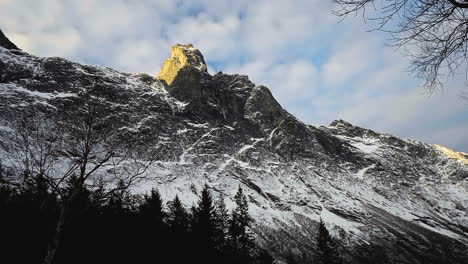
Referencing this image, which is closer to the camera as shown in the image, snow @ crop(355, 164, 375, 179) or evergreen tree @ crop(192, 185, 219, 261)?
evergreen tree @ crop(192, 185, 219, 261)

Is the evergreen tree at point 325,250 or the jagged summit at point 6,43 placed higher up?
the jagged summit at point 6,43

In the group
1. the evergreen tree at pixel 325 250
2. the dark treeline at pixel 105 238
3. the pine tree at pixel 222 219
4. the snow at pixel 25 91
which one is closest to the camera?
the dark treeline at pixel 105 238

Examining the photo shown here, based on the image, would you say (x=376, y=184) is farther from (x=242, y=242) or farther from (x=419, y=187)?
(x=242, y=242)

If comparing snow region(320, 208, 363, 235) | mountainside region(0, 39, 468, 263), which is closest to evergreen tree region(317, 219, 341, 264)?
mountainside region(0, 39, 468, 263)

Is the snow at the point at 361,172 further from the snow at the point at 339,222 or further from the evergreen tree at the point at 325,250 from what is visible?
the evergreen tree at the point at 325,250

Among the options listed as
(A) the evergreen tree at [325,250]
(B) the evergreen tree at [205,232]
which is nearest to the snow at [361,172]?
(A) the evergreen tree at [325,250]

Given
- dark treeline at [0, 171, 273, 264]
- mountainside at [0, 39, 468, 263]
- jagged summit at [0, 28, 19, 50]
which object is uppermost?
jagged summit at [0, 28, 19, 50]

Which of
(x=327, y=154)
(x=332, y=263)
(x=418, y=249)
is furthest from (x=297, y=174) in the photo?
(x=332, y=263)

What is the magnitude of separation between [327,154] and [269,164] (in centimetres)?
4655

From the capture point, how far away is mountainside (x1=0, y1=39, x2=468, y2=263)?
116250mm

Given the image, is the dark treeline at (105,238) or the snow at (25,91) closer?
the dark treeline at (105,238)

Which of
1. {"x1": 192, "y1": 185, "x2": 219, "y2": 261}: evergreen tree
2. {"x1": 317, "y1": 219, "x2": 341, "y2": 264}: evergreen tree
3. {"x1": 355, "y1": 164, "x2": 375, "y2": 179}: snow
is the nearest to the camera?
{"x1": 192, "y1": 185, "x2": 219, "y2": 261}: evergreen tree

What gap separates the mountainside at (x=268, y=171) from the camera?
11625 centimetres

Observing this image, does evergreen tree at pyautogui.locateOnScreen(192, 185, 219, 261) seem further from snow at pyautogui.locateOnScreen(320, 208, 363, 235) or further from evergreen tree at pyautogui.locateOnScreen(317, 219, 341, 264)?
snow at pyautogui.locateOnScreen(320, 208, 363, 235)
